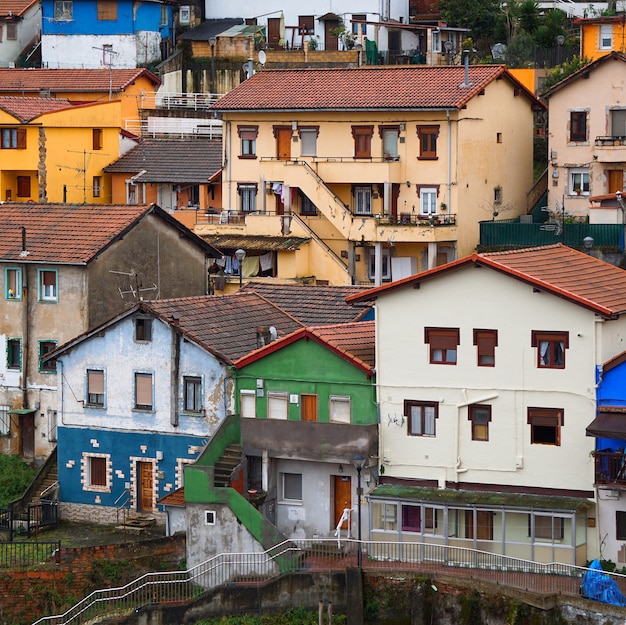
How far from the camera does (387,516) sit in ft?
188

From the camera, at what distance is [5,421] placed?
226 feet

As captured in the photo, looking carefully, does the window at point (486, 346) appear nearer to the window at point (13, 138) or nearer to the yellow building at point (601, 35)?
the yellow building at point (601, 35)

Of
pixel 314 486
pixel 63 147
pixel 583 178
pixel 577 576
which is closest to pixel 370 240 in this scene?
pixel 583 178

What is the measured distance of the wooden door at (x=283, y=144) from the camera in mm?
83188

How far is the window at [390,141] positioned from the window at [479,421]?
26.0m

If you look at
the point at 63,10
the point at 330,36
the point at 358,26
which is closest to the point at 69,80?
the point at 63,10

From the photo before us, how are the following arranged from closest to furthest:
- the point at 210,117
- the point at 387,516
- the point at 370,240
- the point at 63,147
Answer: the point at 387,516, the point at 370,240, the point at 63,147, the point at 210,117

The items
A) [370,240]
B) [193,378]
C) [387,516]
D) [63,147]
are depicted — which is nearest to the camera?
[387,516]

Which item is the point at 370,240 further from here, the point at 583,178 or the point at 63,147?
the point at 63,147

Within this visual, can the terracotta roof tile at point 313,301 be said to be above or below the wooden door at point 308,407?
above

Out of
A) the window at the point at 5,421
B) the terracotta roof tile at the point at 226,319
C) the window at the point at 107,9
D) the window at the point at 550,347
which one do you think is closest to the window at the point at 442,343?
the window at the point at 550,347

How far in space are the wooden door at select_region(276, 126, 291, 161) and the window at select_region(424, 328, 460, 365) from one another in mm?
27125

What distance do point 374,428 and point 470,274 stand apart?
4997mm

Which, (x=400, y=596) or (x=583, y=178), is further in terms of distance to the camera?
(x=583, y=178)
